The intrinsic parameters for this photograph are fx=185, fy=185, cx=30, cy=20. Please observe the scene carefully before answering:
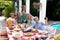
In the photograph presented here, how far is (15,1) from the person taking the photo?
47.1 feet

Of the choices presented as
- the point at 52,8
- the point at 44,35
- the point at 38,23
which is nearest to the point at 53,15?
the point at 52,8

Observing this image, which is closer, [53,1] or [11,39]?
[11,39]

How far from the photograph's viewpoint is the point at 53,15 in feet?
41.9

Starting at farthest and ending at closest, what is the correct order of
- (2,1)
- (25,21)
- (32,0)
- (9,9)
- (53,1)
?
(2,1)
(9,9)
(53,1)
(32,0)
(25,21)

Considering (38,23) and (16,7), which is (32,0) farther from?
(38,23)

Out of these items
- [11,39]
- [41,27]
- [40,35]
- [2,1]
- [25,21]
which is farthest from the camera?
[2,1]

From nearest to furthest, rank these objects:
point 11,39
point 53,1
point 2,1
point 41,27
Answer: point 11,39
point 41,27
point 53,1
point 2,1

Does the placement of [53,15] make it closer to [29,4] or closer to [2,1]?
[29,4]

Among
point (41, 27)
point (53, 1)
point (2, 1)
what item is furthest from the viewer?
point (2, 1)

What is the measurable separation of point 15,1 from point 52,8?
3229 millimetres

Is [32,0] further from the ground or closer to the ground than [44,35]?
further from the ground

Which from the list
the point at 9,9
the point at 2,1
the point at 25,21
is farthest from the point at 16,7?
the point at 25,21

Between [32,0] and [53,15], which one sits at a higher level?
[32,0]

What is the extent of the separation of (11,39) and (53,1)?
8.02 meters
